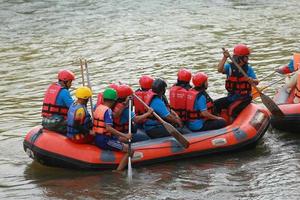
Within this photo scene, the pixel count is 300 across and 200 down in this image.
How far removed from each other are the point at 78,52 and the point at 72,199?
1166cm

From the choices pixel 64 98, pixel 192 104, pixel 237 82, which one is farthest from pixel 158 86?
pixel 237 82

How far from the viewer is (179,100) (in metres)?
10.3

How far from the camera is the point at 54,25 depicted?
25.8 meters

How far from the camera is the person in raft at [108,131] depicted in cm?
938

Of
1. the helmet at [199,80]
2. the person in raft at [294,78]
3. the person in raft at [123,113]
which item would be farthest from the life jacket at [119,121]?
the person in raft at [294,78]

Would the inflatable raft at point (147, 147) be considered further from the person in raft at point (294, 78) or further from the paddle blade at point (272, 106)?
the person in raft at point (294, 78)

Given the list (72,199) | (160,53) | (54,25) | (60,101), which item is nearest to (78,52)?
(160,53)

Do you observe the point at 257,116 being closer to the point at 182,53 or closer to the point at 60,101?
the point at 60,101

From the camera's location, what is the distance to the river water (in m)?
9.27

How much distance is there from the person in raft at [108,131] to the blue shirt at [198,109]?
4.06 ft

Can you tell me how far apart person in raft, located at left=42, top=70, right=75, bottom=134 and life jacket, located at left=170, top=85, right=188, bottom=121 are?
157 cm

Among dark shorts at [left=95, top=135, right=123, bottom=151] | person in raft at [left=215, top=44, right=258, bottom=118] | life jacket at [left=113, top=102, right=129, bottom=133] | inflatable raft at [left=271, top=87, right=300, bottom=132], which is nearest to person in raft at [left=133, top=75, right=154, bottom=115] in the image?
life jacket at [left=113, top=102, right=129, bottom=133]

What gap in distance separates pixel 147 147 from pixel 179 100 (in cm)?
98

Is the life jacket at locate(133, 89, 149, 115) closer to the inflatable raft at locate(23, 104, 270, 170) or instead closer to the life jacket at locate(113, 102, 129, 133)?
the life jacket at locate(113, 102, 129, 133)
